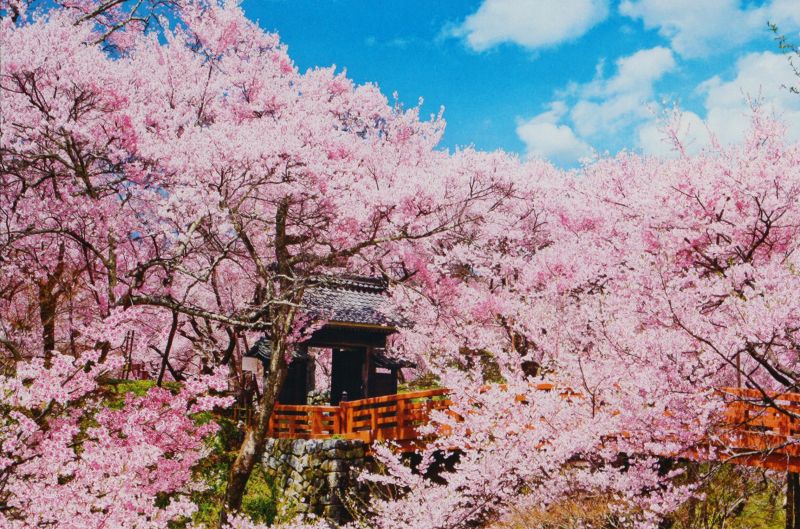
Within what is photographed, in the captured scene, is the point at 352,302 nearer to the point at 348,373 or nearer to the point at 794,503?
the point at 348,373

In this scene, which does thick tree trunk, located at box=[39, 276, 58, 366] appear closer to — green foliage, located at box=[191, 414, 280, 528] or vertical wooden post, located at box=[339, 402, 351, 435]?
green foliage, located at box=[191, 414, 280, 528]

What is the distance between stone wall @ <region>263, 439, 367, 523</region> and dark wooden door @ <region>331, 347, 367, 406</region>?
17.2ft

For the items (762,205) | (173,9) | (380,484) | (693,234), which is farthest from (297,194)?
(762,205)

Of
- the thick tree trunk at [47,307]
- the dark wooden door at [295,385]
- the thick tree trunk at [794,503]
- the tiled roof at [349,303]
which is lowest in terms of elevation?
the thick tree trunk at [794,503]

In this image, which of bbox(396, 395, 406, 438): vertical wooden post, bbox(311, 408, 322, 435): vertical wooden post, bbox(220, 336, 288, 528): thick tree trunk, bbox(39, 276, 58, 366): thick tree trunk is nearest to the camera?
bbox(39, 276, 58, 366): thick tree trunk

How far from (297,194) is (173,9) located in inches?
168

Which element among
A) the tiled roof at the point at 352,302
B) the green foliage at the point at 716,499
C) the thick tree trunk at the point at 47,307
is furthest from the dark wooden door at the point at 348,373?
the thick tree trunk at the point at 47,307

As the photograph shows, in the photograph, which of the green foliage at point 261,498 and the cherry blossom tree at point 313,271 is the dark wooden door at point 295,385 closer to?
the cherry blossom tree at point 313,271

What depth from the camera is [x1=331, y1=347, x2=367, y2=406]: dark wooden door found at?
733 inches

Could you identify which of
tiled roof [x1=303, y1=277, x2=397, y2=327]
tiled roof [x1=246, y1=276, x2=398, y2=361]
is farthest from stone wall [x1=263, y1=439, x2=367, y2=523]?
tiled roof [x1=303, y1=277, x2=397, y2=327]

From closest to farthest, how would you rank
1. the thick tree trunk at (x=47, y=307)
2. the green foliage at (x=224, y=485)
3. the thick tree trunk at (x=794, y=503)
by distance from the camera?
the thick tree trunk at (x=47, y=307) → the thick tree trunk at (x=794, y=503) → the green foliage at (x=224, y=485)

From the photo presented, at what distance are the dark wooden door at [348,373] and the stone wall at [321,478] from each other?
17.2 feet

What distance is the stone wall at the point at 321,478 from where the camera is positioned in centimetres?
1239

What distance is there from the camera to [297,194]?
40.0 ft
